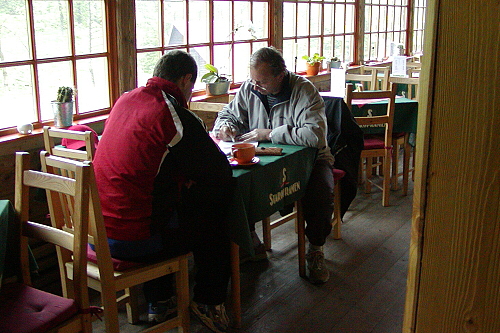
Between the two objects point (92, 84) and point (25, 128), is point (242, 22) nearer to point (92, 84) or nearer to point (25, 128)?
point (92, 84)

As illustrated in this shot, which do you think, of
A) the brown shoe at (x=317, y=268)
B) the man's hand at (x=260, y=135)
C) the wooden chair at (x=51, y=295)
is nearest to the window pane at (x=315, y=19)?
the man's hand at (x=260, y=135)

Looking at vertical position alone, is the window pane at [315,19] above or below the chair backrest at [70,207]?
above

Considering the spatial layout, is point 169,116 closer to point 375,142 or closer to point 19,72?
point 19,72

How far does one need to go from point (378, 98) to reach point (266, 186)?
1.87m

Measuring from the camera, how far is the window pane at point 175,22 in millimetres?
3768

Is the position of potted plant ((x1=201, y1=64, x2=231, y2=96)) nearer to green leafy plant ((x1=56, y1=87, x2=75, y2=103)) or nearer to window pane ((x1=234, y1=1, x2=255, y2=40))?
window pane ((x1=234, y1=1, x2=255, y2=40))

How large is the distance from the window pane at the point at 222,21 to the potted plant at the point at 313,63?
136 cm

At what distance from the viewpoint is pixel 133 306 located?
2.48m

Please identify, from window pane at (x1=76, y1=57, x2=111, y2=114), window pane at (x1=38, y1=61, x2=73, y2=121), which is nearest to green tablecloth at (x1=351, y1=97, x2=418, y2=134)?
window pane at (x1=76, y1=57, x2=111, y2=114)

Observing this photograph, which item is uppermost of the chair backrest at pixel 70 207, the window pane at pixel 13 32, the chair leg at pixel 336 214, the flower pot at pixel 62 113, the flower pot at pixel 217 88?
the window pane at pixel 13 32

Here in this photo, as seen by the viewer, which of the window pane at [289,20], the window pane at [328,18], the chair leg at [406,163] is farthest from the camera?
the window pane at [328,18]

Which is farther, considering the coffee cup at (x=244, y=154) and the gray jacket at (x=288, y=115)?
the gray jacket at (x=288, y=115)

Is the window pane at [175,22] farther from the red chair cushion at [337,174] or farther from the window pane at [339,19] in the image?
the window pane at [339,19]

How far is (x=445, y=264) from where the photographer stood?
1040 millimetres
